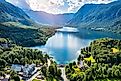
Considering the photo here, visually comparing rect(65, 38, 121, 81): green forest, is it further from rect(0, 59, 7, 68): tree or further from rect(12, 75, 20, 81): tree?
rect(0, 59, 7, 68): tree

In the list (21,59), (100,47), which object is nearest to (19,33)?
(100,47)

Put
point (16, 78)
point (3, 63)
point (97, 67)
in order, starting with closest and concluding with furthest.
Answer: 1. point (16, 78)
2. point (97, 67)
3. point (3, 63)

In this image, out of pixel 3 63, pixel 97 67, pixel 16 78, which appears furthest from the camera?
pixel 3 63

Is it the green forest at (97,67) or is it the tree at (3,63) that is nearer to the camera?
the green forest at (97,67)

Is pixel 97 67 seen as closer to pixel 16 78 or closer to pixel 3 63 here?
pixel 16 78

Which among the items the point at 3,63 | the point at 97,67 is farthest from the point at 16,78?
the point at 97,67

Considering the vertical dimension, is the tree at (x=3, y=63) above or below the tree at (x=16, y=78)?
above

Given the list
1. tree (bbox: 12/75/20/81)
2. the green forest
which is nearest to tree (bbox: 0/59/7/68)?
tree (bbox: 12/75/20/81)

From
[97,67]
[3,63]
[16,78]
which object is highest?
[3,63]

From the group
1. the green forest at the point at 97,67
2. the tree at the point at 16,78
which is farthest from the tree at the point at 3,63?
the green forest at the point at 97,67

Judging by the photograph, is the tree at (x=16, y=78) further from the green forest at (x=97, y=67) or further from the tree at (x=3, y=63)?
the tree at (x=3, y=63)
